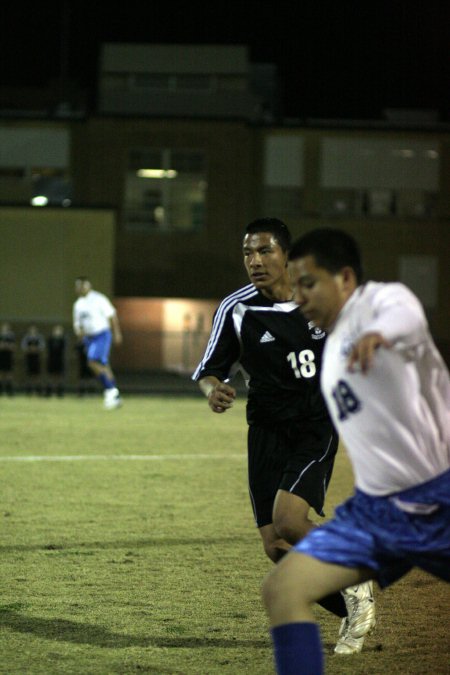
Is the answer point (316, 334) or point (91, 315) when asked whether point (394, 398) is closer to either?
point (316, 334)

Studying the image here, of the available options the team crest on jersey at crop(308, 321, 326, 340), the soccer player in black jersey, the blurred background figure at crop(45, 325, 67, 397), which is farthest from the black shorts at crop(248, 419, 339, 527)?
the blurred background figure at crop(45, 325, 67, 397)

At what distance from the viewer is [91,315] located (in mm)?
22125

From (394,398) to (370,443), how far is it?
183mm

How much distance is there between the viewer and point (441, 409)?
3773mm

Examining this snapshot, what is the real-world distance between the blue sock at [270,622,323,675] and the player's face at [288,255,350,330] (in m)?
1.08

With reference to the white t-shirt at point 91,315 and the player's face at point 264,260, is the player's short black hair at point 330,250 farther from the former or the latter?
the white t-shirt at point 91,315

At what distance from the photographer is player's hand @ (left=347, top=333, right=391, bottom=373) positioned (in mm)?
3521

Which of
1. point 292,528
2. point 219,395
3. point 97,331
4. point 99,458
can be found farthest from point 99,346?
point 292,528

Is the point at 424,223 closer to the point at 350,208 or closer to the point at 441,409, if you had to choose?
the point at 350,208

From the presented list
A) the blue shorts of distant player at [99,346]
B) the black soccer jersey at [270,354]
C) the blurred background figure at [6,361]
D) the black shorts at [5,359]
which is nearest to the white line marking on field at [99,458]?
the black soccer jersey at [270,354]

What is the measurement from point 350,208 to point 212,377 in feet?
117

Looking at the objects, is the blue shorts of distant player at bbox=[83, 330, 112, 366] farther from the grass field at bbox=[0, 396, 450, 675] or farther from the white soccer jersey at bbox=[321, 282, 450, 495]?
the white soccer jersey at bbox=[321, 282, 450, 495]

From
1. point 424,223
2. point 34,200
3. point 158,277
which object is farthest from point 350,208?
point 34,200

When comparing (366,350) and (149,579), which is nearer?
(366,350)
